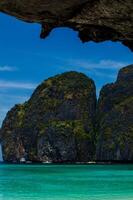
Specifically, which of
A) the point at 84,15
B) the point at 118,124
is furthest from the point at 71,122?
the point at 84,15

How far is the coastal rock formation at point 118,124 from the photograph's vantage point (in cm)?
14112

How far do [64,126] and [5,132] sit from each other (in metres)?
36.2

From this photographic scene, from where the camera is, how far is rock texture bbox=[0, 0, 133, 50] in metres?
5.89

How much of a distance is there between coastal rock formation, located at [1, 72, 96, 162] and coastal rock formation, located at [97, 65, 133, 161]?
7.99 metres

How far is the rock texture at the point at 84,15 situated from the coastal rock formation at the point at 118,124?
13233 centimetres

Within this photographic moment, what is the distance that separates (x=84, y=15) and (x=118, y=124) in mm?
143480

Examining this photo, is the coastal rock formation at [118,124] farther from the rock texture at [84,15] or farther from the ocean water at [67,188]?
the rock texture at [84,15]

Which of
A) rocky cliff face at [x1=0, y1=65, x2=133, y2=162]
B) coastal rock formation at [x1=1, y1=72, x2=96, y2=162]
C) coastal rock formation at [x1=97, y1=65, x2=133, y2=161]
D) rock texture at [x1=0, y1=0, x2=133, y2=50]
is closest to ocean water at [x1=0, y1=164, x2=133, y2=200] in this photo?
rock texture at [x1=0, y1=0, x2=133, y2=50]

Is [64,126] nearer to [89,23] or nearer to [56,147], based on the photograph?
[56,147]

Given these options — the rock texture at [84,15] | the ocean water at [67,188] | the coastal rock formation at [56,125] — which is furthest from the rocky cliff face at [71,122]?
the rock texture at [84,15]

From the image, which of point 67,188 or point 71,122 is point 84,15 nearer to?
point 67,188

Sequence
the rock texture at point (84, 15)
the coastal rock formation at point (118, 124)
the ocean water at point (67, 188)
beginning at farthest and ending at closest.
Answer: the coastal rock formation at point (118, 124) → the ocean water at point (67, 188) → the rock texture at point (84, 15)

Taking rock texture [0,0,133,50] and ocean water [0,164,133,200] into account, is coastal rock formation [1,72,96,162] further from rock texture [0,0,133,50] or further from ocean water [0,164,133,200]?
rock texture [0,0,133,50]

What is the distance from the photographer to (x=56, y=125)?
168 m
